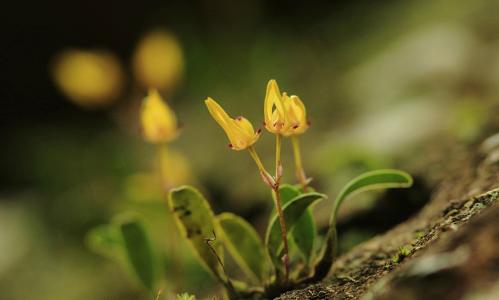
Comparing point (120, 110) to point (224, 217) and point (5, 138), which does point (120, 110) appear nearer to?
point (5, 138)

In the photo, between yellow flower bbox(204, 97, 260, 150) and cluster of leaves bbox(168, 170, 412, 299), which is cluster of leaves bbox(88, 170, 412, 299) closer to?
cluster of leaves bbox(168, 170, 412, 299)

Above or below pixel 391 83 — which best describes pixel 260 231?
below

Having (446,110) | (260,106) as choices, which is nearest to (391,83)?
(446,110)

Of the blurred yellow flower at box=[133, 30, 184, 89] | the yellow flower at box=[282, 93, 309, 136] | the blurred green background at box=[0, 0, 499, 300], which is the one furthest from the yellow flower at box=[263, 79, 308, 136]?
the blurred yellow flower at box=[133, 30, 184, 89]

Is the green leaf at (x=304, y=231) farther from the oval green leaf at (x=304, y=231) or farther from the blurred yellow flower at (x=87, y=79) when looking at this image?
the blurred yellow flower at (x=87, y=79)

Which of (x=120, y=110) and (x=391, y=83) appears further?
(x=120, y=110)

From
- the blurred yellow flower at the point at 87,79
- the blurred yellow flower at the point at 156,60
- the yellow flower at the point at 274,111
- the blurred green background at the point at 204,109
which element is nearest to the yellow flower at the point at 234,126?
the yellow flower at the point at 274,111

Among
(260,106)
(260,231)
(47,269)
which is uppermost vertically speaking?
(260,106)
